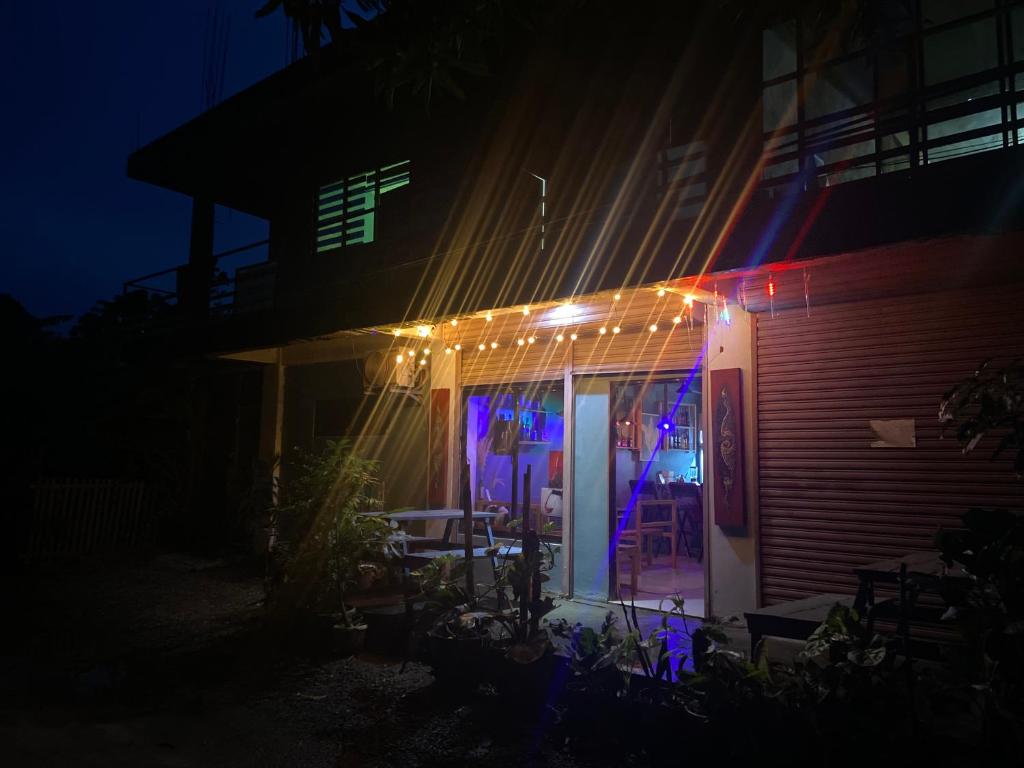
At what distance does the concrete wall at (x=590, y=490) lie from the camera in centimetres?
830

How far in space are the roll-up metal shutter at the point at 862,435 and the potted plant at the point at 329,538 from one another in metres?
3.99

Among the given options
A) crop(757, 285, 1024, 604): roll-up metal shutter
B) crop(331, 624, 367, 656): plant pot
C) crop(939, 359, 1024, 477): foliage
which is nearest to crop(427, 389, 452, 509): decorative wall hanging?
crop(331, 624, 367, 656): plant pot

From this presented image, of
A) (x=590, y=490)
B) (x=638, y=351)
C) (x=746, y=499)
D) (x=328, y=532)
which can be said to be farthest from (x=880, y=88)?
(x=328, y=532)

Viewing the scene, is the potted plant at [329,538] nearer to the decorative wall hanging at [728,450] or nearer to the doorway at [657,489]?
the doorway at [657,489]

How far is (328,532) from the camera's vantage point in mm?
6906

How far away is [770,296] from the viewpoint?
22.9 feet

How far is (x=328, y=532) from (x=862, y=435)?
5208 millimetres

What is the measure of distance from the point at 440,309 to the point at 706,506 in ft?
12.4

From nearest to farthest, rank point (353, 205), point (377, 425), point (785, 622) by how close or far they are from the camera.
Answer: point (785, 622) < point (377, 425) < point (353, 205)

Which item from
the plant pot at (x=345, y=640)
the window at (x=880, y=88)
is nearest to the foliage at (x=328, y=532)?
the plant pot at (x=345, y=640)

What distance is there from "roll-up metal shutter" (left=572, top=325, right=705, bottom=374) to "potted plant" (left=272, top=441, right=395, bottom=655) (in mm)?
3023

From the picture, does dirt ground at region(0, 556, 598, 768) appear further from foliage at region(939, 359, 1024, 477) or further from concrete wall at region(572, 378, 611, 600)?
foliage at region(939, 359, 1024, 477)

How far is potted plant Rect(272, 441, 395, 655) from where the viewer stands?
680cm

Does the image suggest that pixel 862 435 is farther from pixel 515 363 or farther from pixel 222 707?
pixel 222 707
